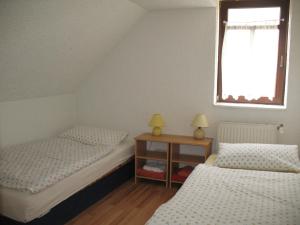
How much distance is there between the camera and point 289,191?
94.3 inches

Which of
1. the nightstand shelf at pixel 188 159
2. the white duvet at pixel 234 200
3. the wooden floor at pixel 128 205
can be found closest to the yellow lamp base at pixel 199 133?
the nightstand shelf at pixel 188 159

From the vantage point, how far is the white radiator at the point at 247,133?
3.49 m

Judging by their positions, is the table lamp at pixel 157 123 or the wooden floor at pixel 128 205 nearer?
the wooden floor at pixel 128 205

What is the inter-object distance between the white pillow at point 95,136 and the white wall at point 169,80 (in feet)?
1.22

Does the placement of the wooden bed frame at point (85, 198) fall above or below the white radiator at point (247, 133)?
below

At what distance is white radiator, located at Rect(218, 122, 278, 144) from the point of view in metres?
3.49

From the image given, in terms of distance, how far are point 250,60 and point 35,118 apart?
8.57ft

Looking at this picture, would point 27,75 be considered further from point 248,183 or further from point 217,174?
point 248,183

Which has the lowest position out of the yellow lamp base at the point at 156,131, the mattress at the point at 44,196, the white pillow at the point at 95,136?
the mattress at the point at 44,196

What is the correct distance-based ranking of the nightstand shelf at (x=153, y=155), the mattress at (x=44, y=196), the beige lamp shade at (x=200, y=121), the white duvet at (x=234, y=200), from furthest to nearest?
the nightstand shelf at (x=153, y=155) → the beige lamp shade at (x=200, y=121) → the mattress at (x=44, y=196) → the white duvet at (x=234, y=200)

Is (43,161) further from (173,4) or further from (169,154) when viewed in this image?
(173,4)

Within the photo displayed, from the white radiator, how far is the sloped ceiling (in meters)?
1.73

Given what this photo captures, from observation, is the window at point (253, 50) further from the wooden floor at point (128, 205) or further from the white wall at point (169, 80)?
the wooden floor at point (128, 205)

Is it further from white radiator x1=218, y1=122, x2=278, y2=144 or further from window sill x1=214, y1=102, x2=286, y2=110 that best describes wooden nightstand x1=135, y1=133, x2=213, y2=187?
window sill x1=214, y1=102, x2=286, y2=110
